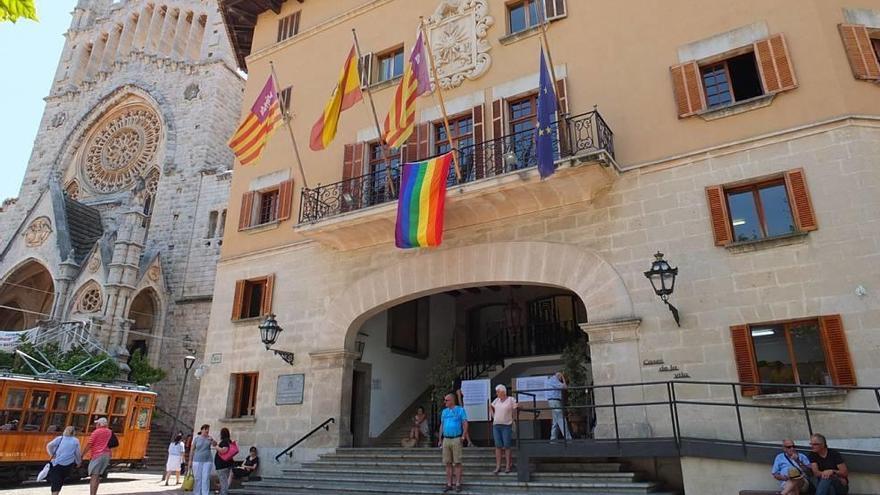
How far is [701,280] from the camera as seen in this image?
10.9 m

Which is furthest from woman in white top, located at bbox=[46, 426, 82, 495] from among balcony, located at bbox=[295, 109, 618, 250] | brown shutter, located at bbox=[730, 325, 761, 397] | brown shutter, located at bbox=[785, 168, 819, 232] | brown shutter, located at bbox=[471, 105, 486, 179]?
brown shutter, located at bbox=[785, 168, 819, 232]

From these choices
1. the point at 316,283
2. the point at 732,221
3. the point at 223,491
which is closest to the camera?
the point at 732,221

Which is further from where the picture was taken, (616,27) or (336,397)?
(336,397)

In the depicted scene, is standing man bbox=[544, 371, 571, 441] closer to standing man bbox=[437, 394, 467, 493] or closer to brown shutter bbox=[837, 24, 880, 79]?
standing man bbox=[437, 394, 467, 493]

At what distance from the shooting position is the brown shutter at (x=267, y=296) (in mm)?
16391

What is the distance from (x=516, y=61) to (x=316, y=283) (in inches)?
309

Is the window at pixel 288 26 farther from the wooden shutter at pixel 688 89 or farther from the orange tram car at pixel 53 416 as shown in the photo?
the orange tram car at pixel 53 416

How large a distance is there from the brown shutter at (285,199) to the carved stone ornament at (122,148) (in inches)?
998

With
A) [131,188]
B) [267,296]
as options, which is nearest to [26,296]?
[131,188]

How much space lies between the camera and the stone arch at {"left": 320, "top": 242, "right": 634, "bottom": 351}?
11773 mm

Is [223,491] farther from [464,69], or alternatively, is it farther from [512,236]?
[464,69]

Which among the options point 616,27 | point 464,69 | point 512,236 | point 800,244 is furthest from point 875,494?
point 464,69

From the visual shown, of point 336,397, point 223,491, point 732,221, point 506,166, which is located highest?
point 506,166

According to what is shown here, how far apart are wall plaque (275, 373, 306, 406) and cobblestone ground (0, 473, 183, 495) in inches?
130
